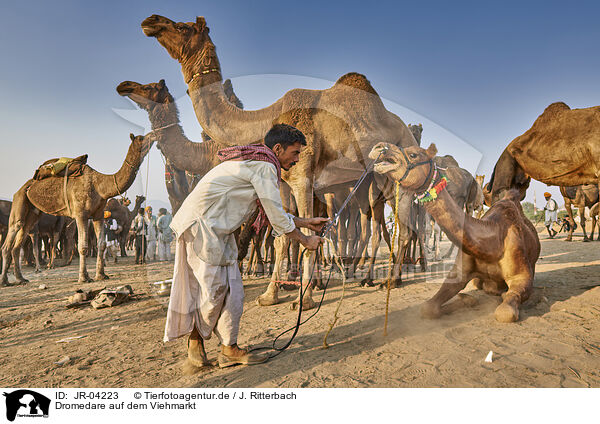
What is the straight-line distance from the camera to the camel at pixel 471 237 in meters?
2.92

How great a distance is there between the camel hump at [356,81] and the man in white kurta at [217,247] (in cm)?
332

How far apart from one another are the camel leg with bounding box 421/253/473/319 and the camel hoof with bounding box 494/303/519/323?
467mm

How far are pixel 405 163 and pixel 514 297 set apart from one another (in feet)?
6.00

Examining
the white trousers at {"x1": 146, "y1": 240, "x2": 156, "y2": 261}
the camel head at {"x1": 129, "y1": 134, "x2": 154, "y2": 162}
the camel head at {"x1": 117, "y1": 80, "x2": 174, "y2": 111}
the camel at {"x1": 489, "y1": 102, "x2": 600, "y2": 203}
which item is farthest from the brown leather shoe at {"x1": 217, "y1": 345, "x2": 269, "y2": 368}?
the white trousers at {"x1": 146, "y1": 240, "x2": 156, "y2": 261}

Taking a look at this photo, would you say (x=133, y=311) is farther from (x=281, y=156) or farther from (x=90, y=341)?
(x=281, y=156)

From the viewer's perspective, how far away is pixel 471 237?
330 centimetres

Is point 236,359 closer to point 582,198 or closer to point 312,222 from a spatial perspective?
point 312,222

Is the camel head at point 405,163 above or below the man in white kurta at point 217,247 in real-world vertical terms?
above

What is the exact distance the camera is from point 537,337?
2.77 m

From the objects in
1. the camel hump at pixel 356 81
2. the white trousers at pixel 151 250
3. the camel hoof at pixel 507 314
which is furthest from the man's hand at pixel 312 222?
the white trousers at pixel 151 250

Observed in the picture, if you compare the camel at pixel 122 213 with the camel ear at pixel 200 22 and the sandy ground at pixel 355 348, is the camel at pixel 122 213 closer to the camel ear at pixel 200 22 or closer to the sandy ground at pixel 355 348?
the camel ear at pixel 200 22

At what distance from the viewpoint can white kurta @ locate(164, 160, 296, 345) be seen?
244 cm
